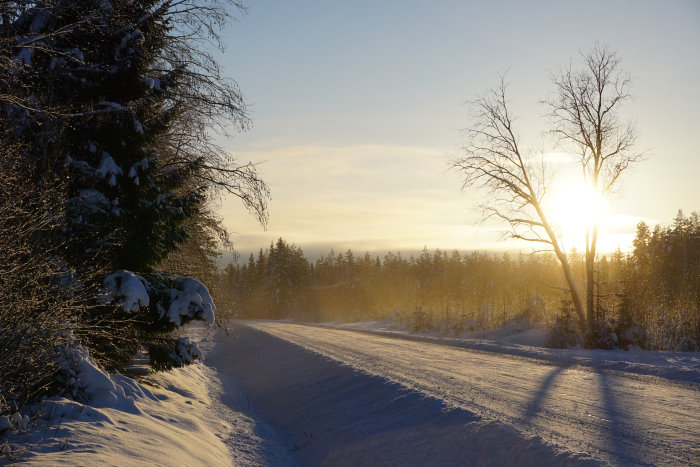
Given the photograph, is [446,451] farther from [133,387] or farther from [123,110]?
[123,110]

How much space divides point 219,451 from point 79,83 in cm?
700

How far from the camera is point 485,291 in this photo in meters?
86.8

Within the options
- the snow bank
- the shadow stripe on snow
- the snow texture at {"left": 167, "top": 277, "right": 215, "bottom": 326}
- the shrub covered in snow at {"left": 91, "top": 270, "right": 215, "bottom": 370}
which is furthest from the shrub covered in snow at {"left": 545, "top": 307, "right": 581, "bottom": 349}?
the snow texture at {"left": 167, "top": 277, "right": 215, "bottom": 326}

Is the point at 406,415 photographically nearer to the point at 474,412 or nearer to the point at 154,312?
the point at 474,412

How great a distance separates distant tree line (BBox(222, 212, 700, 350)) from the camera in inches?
636

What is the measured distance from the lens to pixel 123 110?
8.73 meters

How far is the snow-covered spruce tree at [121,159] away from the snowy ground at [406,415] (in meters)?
1.22

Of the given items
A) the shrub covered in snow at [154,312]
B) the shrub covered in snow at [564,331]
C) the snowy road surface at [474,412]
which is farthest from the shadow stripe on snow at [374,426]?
the shrub covered in snow at [564,331]

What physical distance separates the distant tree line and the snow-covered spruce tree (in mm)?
11480

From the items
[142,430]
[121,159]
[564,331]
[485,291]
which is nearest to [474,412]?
[142,430]

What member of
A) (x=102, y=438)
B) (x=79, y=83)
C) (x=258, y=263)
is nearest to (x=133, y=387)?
(x=102, y=438)

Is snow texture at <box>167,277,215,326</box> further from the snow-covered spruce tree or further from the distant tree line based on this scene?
the distant tree line

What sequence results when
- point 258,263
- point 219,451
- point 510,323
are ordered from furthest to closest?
point 258,263, point 510,323, point 219,451

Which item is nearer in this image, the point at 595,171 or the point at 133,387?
the point at 133,387
